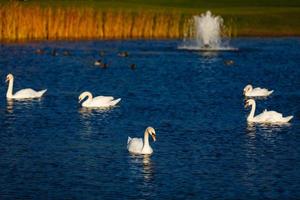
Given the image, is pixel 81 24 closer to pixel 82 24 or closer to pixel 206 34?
pixel 82 24

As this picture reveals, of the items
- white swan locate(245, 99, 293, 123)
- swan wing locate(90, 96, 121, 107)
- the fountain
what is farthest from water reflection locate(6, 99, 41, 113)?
the fountain

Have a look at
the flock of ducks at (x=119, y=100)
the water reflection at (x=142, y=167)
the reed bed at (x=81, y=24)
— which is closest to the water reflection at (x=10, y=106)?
the flock of ducks at (x=119, y=100)

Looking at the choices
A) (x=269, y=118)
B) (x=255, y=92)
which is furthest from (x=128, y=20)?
(x=269, y=118)

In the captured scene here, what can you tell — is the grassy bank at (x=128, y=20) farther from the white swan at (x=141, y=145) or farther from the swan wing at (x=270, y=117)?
the white swan at (x=141, y=145)

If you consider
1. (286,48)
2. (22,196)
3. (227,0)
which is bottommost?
(22,196)

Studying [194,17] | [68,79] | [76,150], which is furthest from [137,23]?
[76,150]

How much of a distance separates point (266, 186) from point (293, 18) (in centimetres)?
5839

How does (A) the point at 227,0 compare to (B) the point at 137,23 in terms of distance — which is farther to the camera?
(A) the point at 227,0

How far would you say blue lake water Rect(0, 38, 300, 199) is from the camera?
26.8 metres

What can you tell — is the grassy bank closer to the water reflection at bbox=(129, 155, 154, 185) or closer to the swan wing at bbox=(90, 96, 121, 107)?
the swan wing at bbox=(90, 96, 121, 107)

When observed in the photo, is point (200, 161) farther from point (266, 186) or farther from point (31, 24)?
point (31, 24)

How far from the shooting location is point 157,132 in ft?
115

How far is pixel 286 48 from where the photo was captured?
70.5 metres

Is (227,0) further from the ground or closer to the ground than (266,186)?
further from the ground
